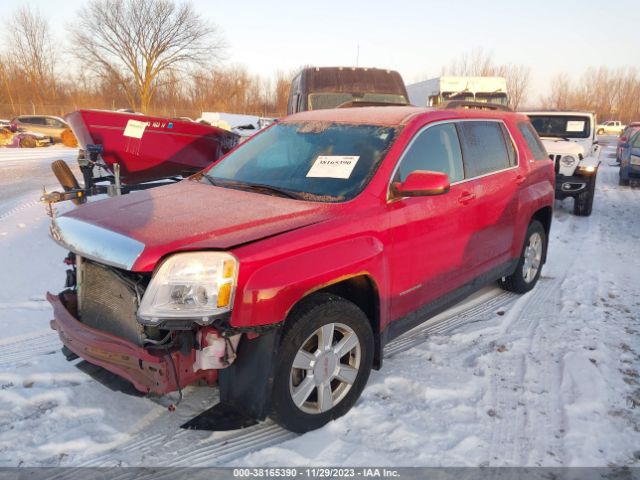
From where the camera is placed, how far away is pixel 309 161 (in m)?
3.49

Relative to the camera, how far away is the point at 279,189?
3.29 meters

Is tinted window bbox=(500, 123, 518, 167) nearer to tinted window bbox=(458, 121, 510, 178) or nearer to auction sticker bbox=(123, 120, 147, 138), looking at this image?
tinted window bbox=(458, 121, 510, 178)

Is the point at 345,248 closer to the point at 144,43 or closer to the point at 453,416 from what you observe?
the point at 453,416

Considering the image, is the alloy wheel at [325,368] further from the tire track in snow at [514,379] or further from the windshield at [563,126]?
the windshield at [563,126]

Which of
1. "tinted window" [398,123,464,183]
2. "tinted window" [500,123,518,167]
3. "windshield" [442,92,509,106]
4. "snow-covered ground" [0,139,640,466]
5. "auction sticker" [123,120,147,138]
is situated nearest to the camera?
"snow-covered ground" [0,139,640,466]

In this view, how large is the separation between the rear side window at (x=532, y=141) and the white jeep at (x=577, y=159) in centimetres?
448

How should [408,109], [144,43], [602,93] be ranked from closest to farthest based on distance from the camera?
[408,109] → [144,43] → [602,93]

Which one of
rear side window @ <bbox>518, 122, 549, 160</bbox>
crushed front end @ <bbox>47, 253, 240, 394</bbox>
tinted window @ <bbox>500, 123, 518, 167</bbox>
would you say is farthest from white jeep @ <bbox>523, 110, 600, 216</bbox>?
crushed front end @ <bbox>47, 253, 240, 394</bbox>

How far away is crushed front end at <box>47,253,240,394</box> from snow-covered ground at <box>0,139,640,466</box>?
20 cm

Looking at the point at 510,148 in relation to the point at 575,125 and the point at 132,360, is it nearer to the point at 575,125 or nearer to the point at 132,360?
the point at 132,360

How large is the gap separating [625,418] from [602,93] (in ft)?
238

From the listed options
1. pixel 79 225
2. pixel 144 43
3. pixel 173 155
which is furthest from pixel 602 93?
pixel 79 225

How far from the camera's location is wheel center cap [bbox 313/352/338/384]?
278cm

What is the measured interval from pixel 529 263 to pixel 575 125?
682cm
